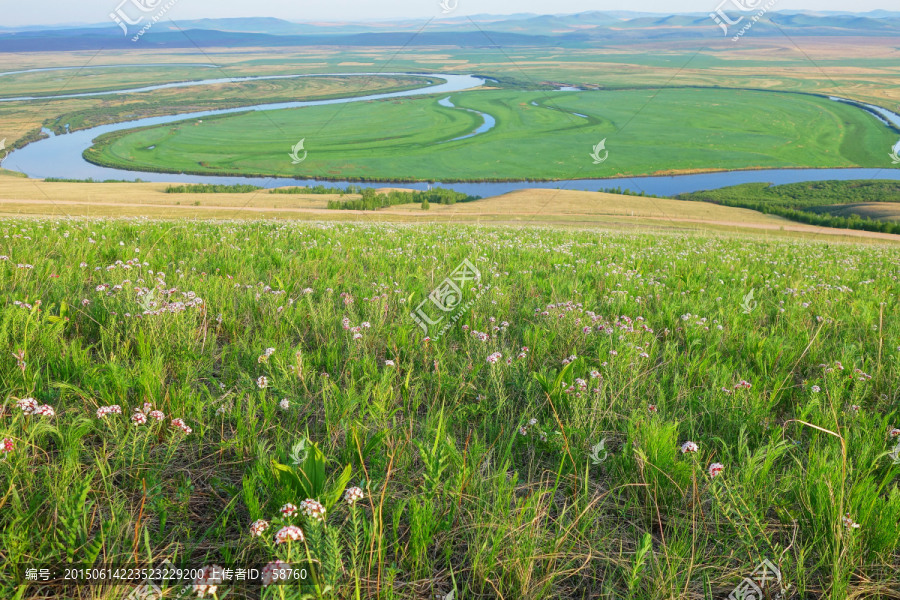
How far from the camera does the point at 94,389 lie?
286cm

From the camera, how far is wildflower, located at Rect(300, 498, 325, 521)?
1.86 m

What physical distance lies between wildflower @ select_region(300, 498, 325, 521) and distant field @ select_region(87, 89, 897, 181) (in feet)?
344

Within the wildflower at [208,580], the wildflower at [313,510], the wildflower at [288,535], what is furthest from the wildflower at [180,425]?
the wildflower at [288,535]

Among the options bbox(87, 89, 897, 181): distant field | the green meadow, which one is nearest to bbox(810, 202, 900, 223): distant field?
bbox(87, 89, 897, 181): distant field

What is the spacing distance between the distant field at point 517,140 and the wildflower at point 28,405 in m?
104

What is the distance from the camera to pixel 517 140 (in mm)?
128750

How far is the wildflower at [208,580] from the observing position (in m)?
1.60

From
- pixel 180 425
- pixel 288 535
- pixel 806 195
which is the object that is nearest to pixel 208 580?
pixel 288 535

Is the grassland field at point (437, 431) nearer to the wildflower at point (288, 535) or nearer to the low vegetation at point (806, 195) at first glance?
the wildflower at point (288, 535)

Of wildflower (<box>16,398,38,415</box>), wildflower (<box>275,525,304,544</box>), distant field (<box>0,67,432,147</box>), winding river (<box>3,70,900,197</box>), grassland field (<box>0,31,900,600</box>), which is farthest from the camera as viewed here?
distant field (<box>0,67,432,147</box>)

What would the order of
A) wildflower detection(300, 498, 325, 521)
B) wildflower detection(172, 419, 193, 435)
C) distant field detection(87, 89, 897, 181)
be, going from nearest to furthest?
1. wildflower detection(300, 498, 325, 521)
2. wildflower detection(172, 419, 193, 435)
3. distant field detection(87, 89, 897, 181)

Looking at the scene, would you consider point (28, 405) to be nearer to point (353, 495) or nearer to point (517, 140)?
point (353, 495)

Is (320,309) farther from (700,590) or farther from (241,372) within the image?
(700,590)

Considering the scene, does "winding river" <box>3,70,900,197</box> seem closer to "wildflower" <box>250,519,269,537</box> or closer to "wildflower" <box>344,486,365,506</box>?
"wildflower" <box>344,486,365,506</box>
